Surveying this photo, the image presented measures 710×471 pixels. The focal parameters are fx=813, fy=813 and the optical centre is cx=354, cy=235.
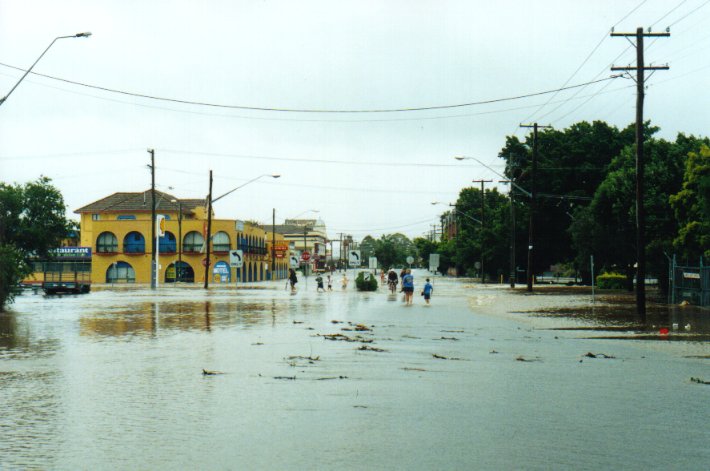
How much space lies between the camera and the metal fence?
3369 cm

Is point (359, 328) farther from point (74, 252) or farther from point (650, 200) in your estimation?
point (74, 252)

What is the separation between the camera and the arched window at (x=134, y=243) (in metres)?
92.9

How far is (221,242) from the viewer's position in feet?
305

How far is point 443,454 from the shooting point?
23.7ft

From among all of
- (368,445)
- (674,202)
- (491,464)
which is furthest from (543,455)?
(674,202)

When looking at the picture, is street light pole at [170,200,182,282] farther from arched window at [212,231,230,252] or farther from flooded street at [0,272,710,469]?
flooded street at [0,272,710,469]

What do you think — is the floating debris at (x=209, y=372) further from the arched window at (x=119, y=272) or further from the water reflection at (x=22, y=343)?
the arched window at (x=119, y=272)

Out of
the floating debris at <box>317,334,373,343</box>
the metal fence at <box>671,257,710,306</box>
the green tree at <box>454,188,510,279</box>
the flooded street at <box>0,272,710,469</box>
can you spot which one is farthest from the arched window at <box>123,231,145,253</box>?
the floating debris at <box>317,334,373,343</box>

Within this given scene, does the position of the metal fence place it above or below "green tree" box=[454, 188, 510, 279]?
below

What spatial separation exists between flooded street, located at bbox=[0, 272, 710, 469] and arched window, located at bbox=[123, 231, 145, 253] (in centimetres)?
7461

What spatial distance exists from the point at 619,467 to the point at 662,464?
42cm

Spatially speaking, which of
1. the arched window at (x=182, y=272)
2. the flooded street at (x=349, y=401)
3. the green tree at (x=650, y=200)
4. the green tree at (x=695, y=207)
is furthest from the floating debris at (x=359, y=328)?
the arched window at (x=182, y=272)

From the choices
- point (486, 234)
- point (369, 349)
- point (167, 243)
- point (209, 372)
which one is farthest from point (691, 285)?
point (167, 243)

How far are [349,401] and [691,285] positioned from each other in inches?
1172
